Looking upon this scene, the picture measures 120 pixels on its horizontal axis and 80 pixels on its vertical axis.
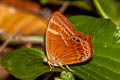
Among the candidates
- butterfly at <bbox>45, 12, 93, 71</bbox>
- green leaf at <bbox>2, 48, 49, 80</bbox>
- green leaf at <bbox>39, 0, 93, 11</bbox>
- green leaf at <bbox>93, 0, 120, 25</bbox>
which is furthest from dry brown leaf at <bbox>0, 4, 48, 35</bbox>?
butterfly at <bbox>45, 12, 93, 71</bbox>

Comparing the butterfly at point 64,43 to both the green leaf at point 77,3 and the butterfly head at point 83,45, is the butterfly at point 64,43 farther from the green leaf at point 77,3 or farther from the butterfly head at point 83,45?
the green leaf at point 77,3

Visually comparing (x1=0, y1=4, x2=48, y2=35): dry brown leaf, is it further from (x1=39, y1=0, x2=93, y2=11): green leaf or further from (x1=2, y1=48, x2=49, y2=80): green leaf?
(x1=2, y1=48, x2=49, y2=80): green leaf

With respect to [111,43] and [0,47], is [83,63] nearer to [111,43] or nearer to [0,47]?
[111,43]

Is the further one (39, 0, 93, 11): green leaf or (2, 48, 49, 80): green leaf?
(39, 0, 93, 11): green leaf

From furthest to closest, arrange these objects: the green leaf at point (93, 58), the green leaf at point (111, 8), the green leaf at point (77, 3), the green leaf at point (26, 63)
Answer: the green leaf at point (77, 3), the green leaf at point (111, 8), the green leaf at point (26, 63), the green leaf at point (93, 58)

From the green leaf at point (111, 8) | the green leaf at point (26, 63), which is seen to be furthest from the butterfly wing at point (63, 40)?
the green leaf at point (111, 8)

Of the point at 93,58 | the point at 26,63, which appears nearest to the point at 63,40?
the point at 93,58

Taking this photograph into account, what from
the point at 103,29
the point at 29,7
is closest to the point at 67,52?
the point at 103,29

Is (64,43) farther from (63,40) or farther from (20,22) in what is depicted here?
(20,22)
